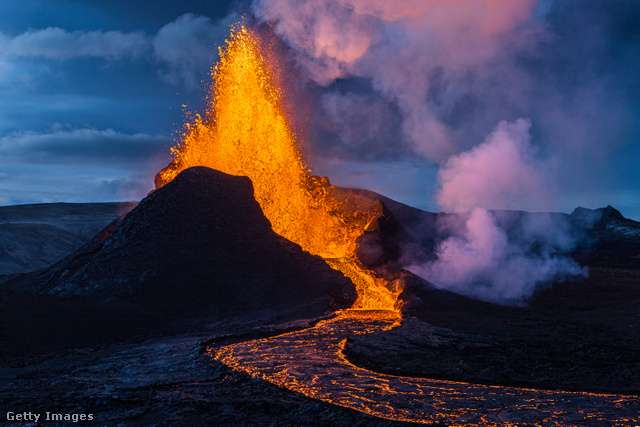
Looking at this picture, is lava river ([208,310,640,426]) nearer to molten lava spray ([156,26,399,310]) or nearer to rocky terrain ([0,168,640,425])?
rocky terrain ([0,168,640,425])

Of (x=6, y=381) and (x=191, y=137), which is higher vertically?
(x=191, y=137)

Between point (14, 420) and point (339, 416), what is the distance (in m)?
4.17

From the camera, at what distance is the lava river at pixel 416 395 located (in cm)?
620

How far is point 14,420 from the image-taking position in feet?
20.4

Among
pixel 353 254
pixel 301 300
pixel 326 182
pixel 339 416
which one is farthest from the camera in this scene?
pixel 326 182

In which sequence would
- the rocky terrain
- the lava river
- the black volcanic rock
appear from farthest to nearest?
the black volcanic rock, the rocky terrain, the lava river

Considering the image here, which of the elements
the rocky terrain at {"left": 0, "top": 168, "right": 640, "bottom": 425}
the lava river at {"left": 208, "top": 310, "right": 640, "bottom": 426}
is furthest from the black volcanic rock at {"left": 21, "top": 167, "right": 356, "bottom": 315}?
the lava river at {"left": 208, "top": 310, "right": 640, "bottom": 426}

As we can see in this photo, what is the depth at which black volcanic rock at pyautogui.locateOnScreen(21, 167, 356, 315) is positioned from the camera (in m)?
16.2

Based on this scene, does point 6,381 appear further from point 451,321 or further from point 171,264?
→ point 451,321

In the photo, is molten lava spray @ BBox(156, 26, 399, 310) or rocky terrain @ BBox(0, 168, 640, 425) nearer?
rocky terrain @ BBox(0, 168, 640, 425)

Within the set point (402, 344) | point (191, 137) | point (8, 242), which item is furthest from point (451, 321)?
point (8, 242)

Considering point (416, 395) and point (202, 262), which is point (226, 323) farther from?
point (416, 395)

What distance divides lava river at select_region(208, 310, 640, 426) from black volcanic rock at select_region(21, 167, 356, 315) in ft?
19.3

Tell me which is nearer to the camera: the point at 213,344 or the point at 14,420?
the point at 14,420
